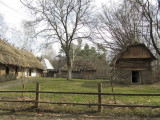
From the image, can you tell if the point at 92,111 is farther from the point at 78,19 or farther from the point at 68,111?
the point at 78,19

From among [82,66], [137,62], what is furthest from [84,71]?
[137,62]

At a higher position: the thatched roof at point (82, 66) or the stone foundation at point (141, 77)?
the thatched roof at point (82, 66)

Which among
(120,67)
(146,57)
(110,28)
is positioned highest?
(110,28)

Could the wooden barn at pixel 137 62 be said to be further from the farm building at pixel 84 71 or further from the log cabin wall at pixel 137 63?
the farm building at pixel 84 71

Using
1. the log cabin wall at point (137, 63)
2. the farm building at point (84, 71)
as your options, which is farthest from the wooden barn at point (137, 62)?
the farm building at point (84, 71)

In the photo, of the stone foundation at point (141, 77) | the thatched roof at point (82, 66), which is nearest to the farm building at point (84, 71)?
the thatched roof at point (82, 66)

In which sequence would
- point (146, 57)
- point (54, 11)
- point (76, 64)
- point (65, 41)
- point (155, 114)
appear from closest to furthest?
point (155, 114) < point (146, 57) < point (54, 11) < point (65, 41) < point (76, 64)

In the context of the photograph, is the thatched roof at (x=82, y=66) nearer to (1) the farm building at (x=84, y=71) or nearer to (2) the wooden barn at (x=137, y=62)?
(1) the farm building at (x=84, y=71)

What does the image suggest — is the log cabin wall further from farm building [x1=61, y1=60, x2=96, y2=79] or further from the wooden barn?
farm building [x1=61, y1=60, x2=96, y2=79]

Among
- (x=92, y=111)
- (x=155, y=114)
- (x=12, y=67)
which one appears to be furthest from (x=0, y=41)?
(x=155, y=114)

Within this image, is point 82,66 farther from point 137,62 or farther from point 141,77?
point 141,77

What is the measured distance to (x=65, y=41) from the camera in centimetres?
2511

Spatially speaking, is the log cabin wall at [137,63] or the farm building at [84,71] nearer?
the log cabin wall at [137,63]

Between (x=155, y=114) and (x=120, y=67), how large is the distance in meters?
13.1
